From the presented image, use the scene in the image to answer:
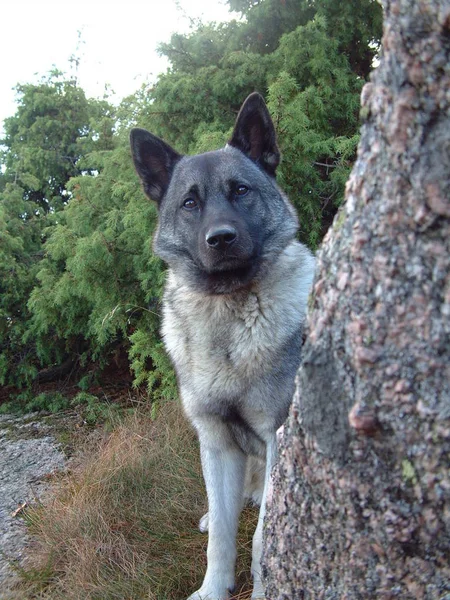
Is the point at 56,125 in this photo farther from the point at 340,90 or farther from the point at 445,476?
the point at 445,476

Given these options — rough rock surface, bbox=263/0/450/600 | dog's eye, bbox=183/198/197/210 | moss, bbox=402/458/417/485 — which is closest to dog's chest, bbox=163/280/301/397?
dog's eye, bbox=183/198/197/210

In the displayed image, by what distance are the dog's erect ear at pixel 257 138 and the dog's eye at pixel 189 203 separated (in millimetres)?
377

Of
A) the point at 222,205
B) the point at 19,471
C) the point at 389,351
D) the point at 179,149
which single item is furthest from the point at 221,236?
the point at 19,471

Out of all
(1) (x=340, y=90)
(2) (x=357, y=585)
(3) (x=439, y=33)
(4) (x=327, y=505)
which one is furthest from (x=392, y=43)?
(1) (x=340, y=90)

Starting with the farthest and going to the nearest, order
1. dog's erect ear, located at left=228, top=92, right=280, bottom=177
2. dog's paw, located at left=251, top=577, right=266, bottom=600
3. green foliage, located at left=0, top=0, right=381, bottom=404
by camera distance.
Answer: green foliage, located at left=0, top=0, right=381, bottom=404 < dog's erect ear, located at left=228, top=92, right=280, bottom=177 < dog's paw, located at left=251, top=577, right=266, bottom=600

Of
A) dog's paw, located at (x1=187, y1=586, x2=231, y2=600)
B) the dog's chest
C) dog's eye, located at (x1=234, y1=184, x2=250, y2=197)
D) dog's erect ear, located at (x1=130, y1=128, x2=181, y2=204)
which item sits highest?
dog's erect ear, located at (x1=130, y1=128, x2=181, y2=204)

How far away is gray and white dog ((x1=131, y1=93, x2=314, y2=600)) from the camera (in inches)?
95.2

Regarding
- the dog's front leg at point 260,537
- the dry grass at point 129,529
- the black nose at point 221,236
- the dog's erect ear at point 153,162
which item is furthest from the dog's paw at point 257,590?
the dog's erect ear at point 153,162

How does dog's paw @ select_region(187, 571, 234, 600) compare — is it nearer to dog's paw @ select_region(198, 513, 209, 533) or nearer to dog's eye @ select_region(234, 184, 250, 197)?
dog's paw @ select_region(198, 513, 209, 533)


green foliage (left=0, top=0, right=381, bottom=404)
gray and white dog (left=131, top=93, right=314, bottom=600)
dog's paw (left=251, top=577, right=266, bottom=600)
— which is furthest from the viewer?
green foliage (left=0, top=0, right=381, bottom=404)

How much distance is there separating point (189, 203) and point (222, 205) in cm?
22

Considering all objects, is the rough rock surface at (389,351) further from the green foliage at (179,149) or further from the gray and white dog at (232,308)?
the green foliage at (179,149)

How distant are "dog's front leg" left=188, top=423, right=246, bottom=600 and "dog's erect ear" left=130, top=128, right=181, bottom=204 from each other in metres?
1.24

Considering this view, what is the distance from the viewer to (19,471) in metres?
4.13
